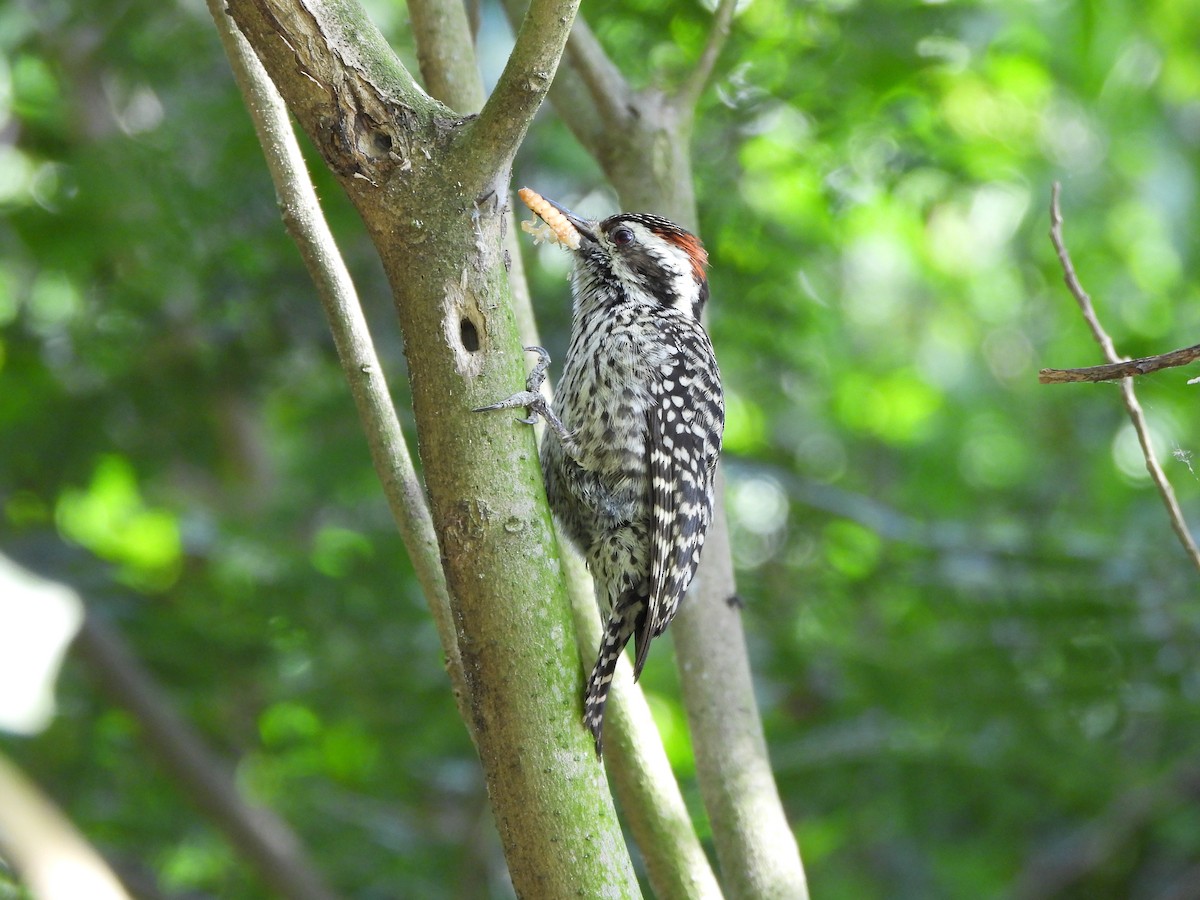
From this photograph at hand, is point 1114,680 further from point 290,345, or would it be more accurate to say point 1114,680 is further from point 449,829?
point 290,345

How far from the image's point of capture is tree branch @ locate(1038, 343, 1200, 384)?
1869 mm

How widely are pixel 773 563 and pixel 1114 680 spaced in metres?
2.08

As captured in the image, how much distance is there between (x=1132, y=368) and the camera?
1.92 metres

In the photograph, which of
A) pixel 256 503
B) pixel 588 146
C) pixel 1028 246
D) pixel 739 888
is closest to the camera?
pixel 739 888

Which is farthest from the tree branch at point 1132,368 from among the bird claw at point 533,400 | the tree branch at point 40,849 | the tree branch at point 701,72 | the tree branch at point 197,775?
the tree branch at point 197,775

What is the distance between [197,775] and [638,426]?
274 centimetres

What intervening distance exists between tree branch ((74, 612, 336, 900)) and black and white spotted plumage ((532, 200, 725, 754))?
7.62 feet

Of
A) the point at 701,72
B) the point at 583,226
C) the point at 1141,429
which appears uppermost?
the point at 701,72

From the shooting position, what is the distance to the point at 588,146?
11.8 ft

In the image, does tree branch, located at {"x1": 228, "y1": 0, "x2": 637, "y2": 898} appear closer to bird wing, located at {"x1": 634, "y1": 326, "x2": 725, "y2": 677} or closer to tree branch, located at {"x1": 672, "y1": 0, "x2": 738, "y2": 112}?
bird wing, located at {"x1": 634, "y1": 326, "x2": 725, "y2": 677}

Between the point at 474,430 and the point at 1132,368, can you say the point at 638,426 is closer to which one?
the point at 474,430

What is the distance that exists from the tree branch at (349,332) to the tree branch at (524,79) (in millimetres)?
525

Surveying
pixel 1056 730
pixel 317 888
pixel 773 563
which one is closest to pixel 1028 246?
pixel 773 563

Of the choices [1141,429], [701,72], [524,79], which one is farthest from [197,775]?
[1141,429]
